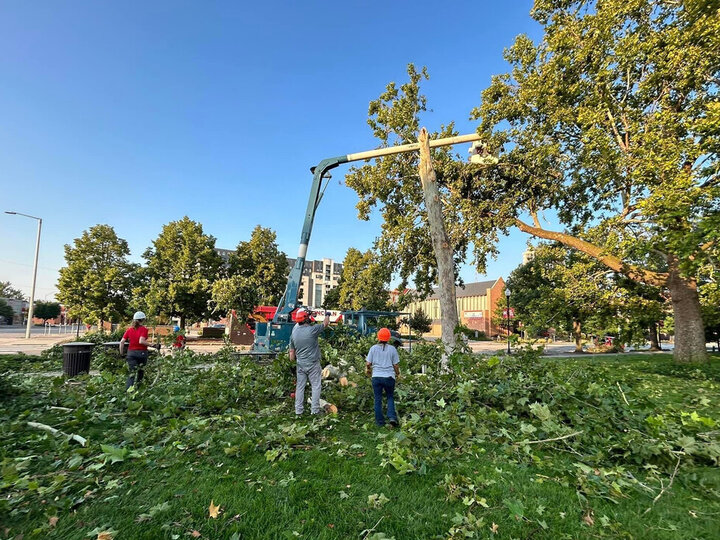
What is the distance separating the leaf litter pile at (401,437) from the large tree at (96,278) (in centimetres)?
2452

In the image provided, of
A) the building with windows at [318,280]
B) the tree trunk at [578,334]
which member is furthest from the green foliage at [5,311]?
the tree trunk at [578,334]

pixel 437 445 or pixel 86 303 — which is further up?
pixel 86 303

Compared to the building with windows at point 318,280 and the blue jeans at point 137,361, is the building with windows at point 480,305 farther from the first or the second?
the blue jeans at point 137,361

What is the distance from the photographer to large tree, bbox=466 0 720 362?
10.0 m

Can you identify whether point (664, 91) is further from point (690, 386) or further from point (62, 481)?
point (62, 481)

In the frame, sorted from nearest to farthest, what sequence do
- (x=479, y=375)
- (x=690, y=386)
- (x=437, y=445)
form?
1. (x=437, y=445)
2. (x=479, y=375)
3. (x=690, y=386)

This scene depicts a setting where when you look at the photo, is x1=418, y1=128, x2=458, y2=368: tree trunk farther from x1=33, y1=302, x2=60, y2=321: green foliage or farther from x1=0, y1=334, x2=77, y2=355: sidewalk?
x1=33, y1=302, x2=60, y2=321: green foliage

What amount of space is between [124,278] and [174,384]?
27623mm

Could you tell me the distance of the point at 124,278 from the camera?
29656mm

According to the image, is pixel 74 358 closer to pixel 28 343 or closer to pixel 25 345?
pixel 25 345

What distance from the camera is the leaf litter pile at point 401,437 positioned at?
2951 millimetres

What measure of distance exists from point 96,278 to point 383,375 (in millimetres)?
31320

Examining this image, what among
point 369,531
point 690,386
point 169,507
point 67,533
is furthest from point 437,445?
point 690,386

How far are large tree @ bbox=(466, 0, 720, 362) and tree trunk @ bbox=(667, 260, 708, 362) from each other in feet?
0.12
